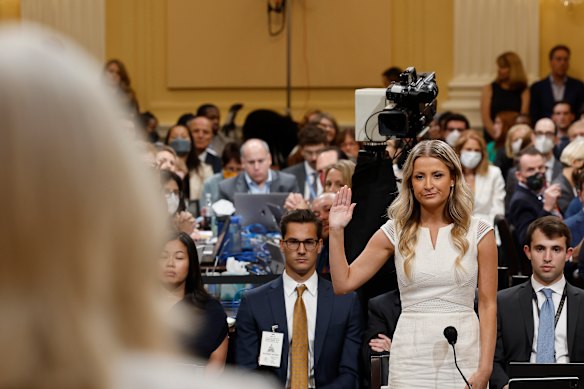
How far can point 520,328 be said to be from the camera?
6207 millimetres

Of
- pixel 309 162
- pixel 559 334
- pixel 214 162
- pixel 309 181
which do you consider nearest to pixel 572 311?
pixel 559 334

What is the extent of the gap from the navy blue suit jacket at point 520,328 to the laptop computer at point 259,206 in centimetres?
316

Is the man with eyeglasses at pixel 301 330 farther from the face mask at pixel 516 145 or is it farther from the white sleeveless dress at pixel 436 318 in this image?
the face mask at pixel 516 145

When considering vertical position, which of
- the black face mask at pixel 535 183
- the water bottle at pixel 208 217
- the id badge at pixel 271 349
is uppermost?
the black face mask at pixel 535 183

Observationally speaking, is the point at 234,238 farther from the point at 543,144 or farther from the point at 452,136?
the point at 452,136

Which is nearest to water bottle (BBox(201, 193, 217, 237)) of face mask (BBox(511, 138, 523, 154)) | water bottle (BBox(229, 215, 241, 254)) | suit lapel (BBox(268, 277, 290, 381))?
water bottle (BBox(229, 215, 241, 254))

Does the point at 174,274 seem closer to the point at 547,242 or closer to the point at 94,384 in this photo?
the point at 547,242

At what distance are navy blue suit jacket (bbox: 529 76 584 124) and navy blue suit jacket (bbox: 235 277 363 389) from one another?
26.3ft

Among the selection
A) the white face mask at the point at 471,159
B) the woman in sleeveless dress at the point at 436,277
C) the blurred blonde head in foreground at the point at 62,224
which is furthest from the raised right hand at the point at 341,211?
the white face mask at the point at 471,159

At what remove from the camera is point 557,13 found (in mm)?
15344

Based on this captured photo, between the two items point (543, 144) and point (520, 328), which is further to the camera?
point (543, 144)

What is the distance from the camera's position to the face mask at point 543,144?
442 inches

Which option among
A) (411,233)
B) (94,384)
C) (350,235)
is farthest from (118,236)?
(350,235)

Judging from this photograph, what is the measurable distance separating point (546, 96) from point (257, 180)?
500 cm
